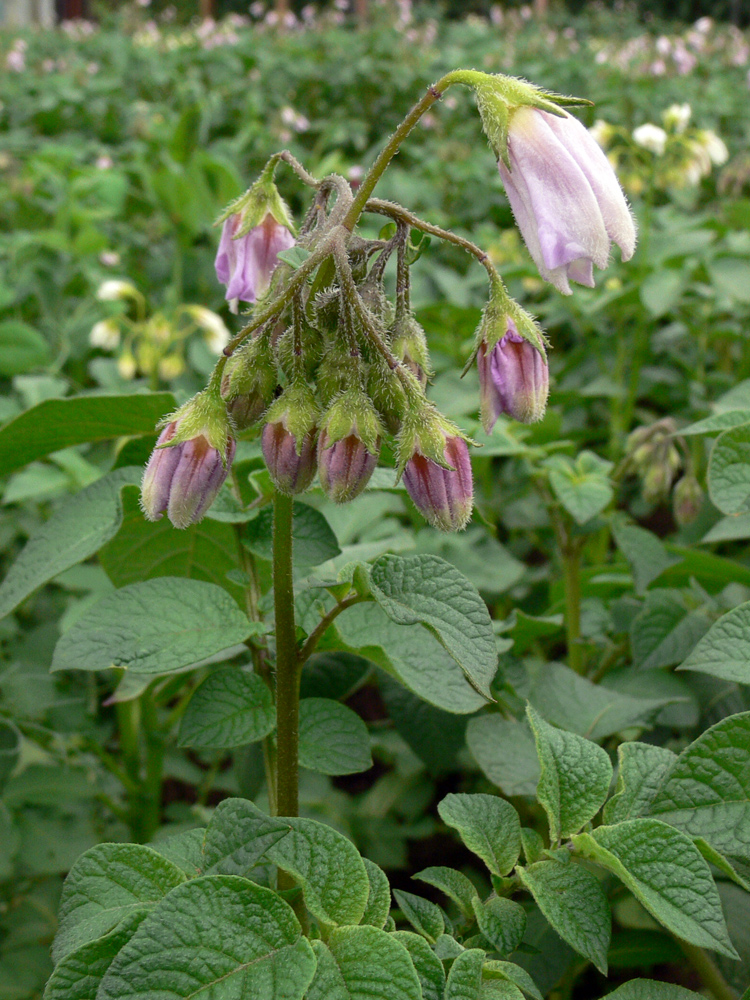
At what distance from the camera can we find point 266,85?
20.4 ft

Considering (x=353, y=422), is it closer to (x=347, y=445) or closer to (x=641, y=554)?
(x=347, y=445)

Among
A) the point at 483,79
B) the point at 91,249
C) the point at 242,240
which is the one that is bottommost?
the point at 91,249

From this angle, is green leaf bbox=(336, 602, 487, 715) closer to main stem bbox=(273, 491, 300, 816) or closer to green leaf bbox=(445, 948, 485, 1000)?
main stem bbox=(273, 491, 300, 816)

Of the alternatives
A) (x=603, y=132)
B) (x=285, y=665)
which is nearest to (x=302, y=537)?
(x=285, y=665)

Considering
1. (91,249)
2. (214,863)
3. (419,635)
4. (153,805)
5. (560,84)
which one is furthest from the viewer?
(560,84)

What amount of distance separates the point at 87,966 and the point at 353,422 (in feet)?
1.62

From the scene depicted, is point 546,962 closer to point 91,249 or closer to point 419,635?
point 419,635

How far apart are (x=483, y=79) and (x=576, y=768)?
0.64m

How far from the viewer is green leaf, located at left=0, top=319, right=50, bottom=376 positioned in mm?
2275

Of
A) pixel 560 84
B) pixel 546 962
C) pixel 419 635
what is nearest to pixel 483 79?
pixel 419 635

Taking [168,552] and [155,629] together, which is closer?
[155,629]

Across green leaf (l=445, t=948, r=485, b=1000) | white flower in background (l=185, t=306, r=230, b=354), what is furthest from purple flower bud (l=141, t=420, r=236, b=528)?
white flower in background (l=185, t=306, r=230, b=354)

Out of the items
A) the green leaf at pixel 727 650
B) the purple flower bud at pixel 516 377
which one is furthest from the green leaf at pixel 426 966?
the purple flower bud at pixel 516 377

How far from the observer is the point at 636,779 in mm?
881
